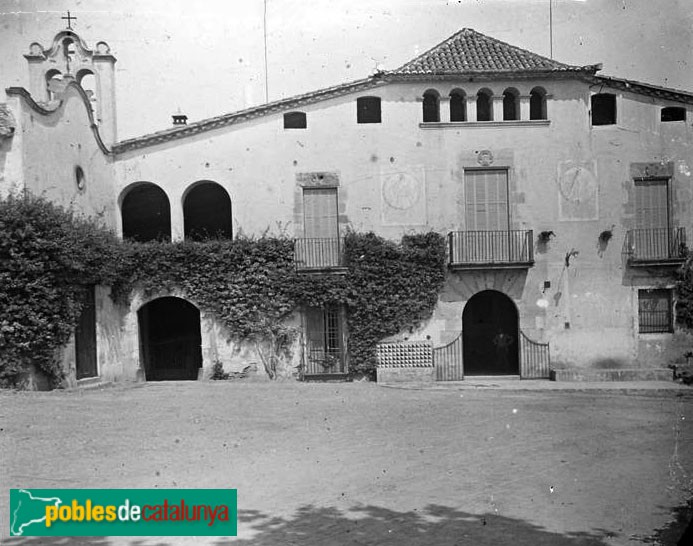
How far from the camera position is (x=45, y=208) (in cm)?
1411

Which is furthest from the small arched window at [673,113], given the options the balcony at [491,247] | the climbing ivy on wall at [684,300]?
the balcony at [491,247]

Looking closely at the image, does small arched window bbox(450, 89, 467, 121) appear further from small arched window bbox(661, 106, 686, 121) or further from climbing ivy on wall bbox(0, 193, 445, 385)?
small arched window bbox(661, 106, 686, 121)

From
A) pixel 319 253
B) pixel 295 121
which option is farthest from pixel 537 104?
pixel 319 253

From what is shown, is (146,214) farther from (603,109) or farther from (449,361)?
(603,109)

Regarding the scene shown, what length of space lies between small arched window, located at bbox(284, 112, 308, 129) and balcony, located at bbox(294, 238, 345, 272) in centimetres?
334

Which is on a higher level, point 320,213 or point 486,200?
point 486,200

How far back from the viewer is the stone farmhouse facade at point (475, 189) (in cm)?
1883

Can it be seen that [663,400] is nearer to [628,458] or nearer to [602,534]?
[628,458]

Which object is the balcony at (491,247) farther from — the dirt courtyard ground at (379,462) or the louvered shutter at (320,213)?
the dirt courtyard ground at (379,462)

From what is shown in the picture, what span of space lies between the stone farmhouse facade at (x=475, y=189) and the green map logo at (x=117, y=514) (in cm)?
1233

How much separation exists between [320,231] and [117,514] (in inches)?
535

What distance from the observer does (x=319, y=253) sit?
19.1m

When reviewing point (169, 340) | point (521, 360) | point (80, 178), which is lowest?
point (521, 360)

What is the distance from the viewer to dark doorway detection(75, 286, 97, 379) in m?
16.2
